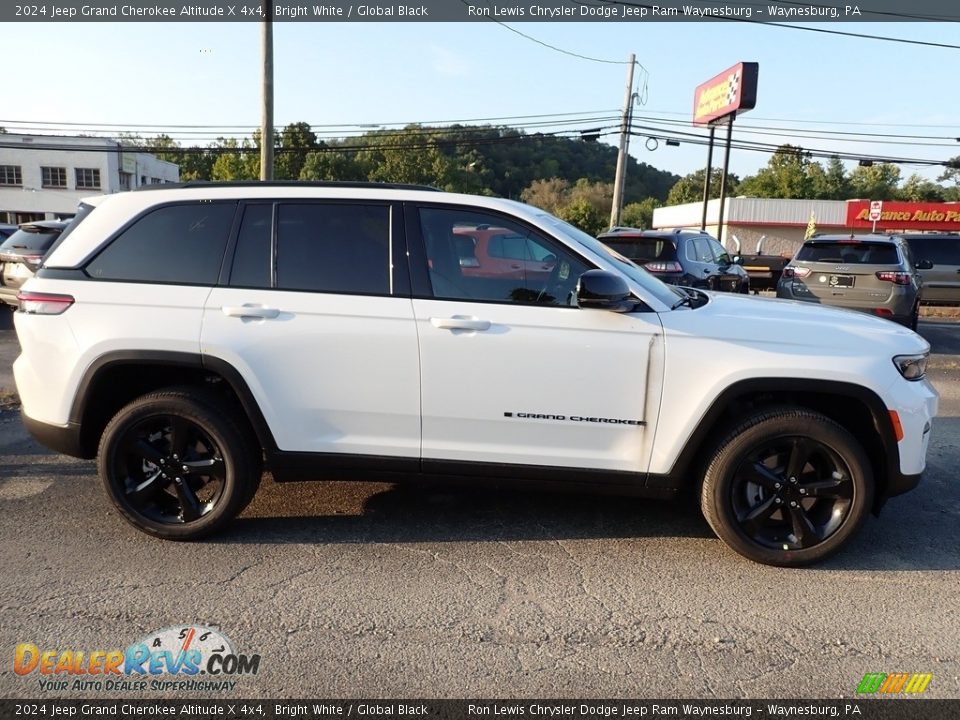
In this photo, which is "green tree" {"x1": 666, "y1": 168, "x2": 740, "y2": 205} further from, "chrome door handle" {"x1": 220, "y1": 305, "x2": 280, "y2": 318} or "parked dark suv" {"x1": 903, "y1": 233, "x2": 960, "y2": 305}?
"chrome door handle" {"x1": 220, "y1": 305, "x2": 280, "y2": 318}

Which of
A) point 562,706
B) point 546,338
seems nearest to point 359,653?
point 562,706

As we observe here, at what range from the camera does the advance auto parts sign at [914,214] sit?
45.8 metres

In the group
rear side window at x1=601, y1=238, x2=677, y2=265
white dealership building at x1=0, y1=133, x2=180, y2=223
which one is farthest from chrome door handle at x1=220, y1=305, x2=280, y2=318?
white dealership building at x1=0, y1=133, x2=180, y2=223

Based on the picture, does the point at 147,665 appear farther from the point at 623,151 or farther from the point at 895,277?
the point at 623,151

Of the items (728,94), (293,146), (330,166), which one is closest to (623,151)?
(728,94)

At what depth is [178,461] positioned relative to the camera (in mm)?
3836

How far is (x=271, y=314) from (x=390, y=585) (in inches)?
58.2

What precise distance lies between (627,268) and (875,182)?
3466 inches

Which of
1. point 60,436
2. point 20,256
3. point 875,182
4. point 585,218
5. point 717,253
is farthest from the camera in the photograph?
point 875,182

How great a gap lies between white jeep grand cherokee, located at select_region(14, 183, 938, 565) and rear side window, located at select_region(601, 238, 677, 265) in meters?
6.90

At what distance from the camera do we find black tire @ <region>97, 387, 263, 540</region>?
3.76 m

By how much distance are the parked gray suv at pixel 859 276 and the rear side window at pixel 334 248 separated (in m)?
8.67

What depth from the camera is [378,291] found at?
12.2 feet

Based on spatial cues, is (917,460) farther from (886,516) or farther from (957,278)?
(957,278)
